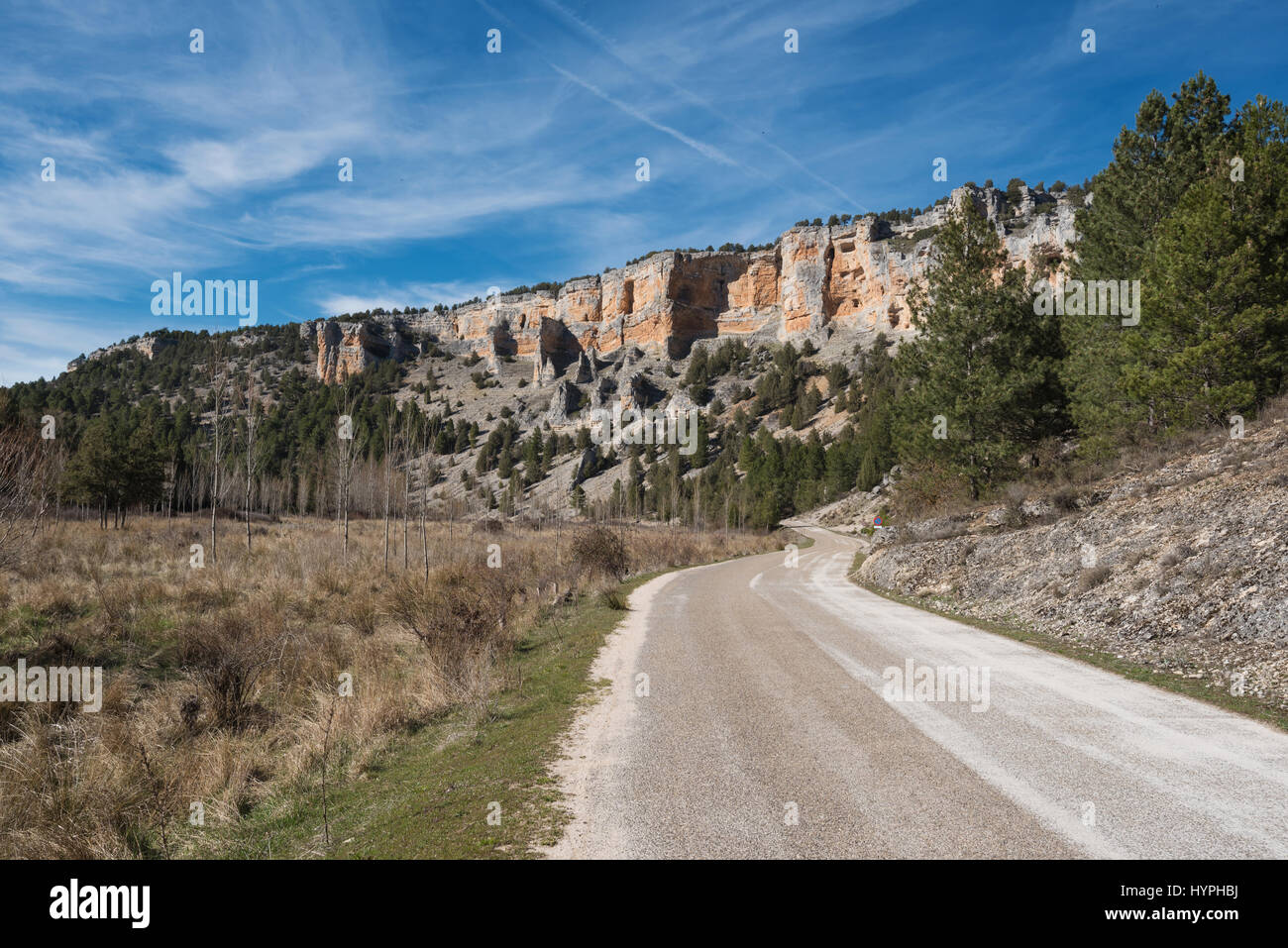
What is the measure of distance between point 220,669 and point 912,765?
377 inches

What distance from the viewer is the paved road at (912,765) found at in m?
4.25

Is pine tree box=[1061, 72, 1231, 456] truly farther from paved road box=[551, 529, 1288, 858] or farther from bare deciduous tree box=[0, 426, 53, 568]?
bare deciduous tree box=[0, 426, 53, 568]

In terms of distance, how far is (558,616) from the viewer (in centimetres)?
1698

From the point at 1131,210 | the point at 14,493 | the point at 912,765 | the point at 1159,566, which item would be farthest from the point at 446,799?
the point at 1131,210

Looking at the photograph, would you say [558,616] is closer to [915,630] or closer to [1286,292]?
[915,630]

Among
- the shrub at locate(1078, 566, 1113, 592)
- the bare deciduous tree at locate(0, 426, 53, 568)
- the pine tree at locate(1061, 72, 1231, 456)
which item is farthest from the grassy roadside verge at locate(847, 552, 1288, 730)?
the bare deciduous tree at locate(0, 426, 53, 568)

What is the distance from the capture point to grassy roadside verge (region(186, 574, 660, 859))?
4.65 m

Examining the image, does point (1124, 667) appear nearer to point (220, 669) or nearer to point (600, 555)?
point (220, 669)

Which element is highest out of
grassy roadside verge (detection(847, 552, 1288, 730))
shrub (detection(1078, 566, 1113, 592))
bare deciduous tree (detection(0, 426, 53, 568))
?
bare deciduous tree (detection(0, 426, 53, 568))

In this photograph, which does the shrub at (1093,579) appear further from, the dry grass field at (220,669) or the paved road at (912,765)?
the dry grass field at (220,669)

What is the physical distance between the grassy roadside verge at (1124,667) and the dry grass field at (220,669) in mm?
8345

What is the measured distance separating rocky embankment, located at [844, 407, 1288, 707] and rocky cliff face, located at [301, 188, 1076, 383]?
103m

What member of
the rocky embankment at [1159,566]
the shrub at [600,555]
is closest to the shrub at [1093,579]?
the rocky embankment at [1159,566]

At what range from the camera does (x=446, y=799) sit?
549cm
